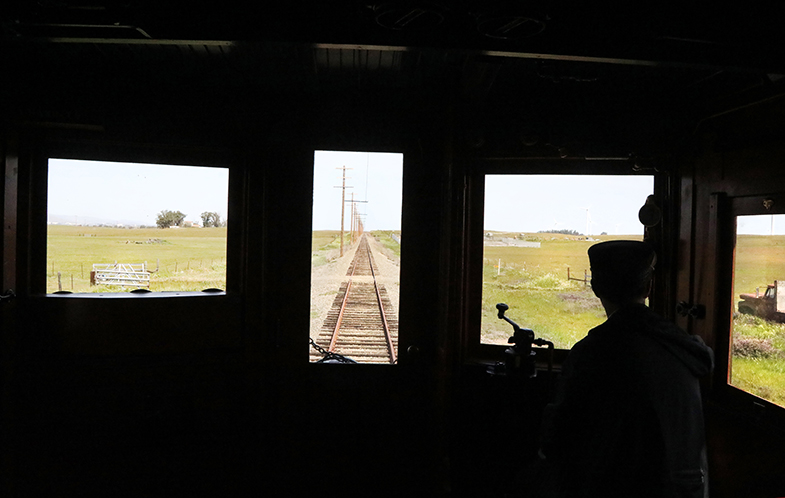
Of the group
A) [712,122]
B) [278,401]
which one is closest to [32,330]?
[278,401]

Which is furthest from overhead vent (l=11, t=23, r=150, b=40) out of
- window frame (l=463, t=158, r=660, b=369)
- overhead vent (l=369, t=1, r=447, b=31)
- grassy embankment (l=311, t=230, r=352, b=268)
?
window frame (l=463, t=158, r=660, b=369)

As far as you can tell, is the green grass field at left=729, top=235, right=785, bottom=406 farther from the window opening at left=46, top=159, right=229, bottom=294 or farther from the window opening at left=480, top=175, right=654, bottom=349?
the window opening at left=46, top=159, right=229, bottom=294

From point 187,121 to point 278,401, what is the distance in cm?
170

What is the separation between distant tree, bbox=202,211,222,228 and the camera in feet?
8.70

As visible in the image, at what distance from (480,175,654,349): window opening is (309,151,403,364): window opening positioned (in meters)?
0.58

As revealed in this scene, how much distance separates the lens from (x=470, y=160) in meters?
2.70

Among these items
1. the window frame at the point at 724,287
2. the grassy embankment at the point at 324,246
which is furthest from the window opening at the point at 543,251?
the grassy embankment at the point at 324,246

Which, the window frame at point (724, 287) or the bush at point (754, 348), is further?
the window frame at point (724, 287)

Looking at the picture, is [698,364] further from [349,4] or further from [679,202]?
[679,202]

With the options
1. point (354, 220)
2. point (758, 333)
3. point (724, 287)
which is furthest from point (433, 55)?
point (758, 333)

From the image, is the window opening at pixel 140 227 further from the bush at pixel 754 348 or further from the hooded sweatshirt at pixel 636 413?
the bush at pixel 754 348

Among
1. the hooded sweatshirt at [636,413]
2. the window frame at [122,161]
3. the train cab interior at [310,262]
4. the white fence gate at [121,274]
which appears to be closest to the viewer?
the hooded sweatshirt at [636,413]

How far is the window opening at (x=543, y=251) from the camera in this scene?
8.78 ft

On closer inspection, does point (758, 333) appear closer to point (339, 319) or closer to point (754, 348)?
point (754, 348)
